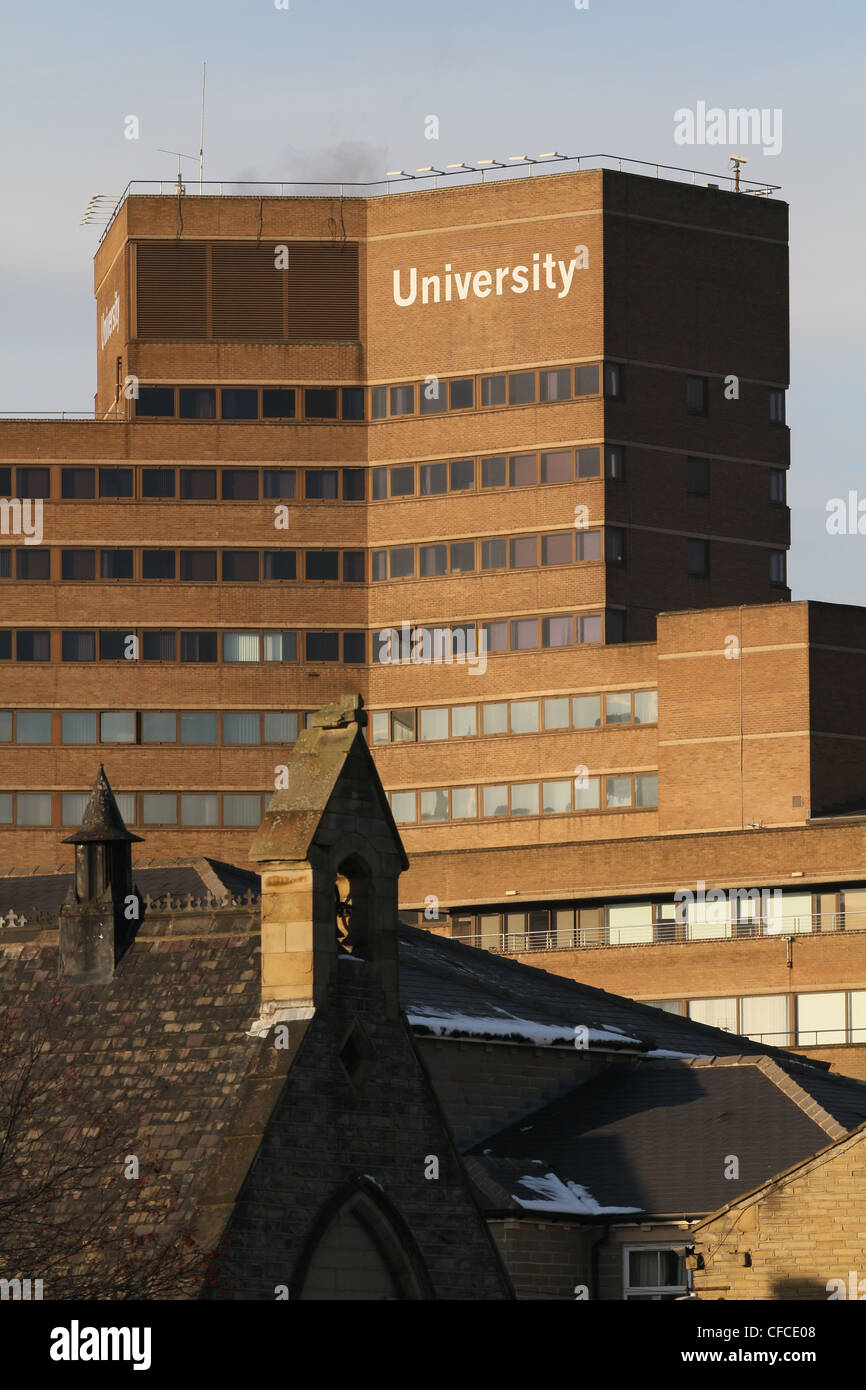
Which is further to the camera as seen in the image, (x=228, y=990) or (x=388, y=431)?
(x=388, y=431)

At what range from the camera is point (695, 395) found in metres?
120

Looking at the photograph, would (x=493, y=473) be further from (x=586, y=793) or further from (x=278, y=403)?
(x=586, y=793)

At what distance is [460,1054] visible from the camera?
50.8 meters

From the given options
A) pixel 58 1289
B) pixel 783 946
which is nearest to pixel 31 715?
pixel 783 946

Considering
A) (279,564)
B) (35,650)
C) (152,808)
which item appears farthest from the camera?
(279,564)

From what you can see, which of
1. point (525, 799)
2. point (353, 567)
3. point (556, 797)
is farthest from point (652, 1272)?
point (353, 567)

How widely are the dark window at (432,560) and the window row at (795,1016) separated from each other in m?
26.6

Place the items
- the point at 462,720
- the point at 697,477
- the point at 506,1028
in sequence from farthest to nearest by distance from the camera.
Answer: the point at 697,477
the point at 462,720
the point at 506,1028

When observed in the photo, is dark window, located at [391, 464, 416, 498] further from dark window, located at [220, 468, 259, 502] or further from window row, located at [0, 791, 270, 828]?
window row, located at [0, 791, 270, 828]

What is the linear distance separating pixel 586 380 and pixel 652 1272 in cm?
7277

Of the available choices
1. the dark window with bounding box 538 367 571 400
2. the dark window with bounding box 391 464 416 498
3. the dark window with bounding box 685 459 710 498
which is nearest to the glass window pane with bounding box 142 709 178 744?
the dark window with bounding box 391 464 416 498

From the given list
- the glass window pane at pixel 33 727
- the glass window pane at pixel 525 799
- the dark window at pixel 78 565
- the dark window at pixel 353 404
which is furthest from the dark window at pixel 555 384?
the glass window pane at pixel 33 727

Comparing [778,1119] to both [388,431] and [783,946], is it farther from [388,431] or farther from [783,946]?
[388,431]

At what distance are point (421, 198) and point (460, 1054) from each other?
75.0 meters
